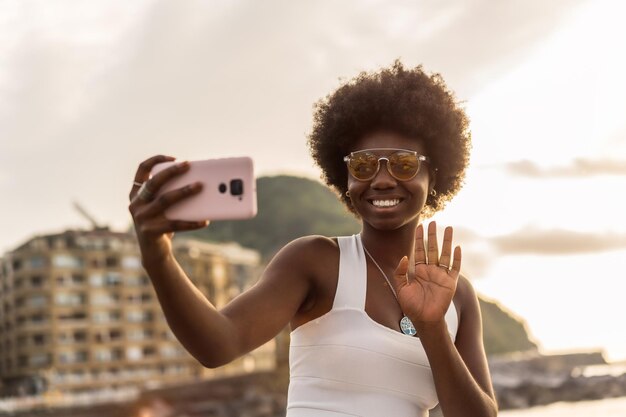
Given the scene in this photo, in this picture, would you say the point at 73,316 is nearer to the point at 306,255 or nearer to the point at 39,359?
the point at 39,359

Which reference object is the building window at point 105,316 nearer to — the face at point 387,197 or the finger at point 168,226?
the face at point 387,197

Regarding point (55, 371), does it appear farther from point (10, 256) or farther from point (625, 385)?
point (625, 385)

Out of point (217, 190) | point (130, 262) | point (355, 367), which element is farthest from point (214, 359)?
point (130, 262)

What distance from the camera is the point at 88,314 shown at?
89.2 m

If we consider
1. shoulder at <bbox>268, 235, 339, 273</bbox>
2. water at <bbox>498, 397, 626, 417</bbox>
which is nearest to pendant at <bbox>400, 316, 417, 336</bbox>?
shoulder at <bbox>268, 235, 339, 273</bbox>

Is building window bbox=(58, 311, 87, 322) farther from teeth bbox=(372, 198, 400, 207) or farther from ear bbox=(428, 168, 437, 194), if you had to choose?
teeth bbox=(372, 198, 400, 207)

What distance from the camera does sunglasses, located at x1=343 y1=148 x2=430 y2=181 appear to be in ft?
10.1

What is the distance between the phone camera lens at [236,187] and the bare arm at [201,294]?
73 mm

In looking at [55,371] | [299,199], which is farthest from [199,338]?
[299,199]

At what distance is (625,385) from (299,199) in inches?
4288

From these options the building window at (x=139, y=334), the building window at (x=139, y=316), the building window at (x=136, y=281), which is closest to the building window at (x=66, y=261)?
the building window at (x=136, y=281)

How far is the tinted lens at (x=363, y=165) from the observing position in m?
3.08

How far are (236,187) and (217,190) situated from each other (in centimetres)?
4

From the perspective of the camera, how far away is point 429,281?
283 centimetres
